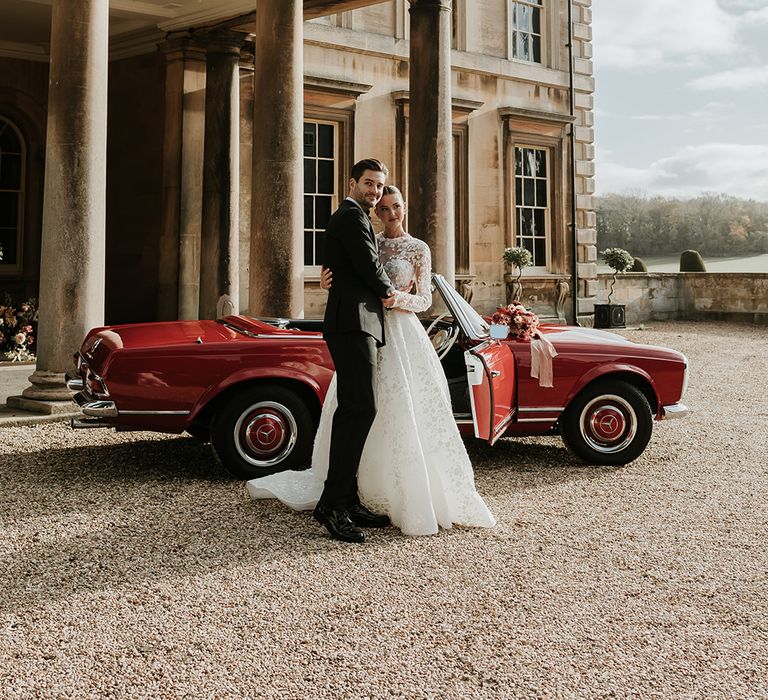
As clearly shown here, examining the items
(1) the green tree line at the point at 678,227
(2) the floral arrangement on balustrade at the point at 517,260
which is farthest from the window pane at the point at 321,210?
(1) the green tree line at the point at 678,227

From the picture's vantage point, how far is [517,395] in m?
5.88

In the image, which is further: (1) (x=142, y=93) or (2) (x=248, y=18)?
(1) (x=142, y=93)

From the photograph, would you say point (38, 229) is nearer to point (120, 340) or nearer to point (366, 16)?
point (366, 16)

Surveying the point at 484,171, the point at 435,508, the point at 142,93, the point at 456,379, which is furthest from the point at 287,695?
the point at 484,171

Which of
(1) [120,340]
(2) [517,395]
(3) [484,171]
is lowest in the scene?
(2) [517,395]

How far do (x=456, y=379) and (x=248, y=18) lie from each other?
852 cm

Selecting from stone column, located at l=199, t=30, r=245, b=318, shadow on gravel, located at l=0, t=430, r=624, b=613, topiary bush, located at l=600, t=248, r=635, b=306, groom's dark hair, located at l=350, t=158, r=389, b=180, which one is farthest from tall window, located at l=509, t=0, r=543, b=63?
groom's dark hair, located at l=350, t=158, r=389, b=180

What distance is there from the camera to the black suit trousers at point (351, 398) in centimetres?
427

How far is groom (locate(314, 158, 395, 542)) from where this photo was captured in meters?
4.25

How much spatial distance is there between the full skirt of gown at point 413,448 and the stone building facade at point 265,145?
3.84 metres

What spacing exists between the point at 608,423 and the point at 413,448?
7.32 feet

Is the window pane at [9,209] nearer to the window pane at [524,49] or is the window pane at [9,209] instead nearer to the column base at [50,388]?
the column base at [50,388]

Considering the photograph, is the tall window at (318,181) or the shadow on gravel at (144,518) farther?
the tall window at (318,181)

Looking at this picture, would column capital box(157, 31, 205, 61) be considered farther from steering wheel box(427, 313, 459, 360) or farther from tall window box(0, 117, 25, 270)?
steering wheel box(427, 313, 459, 360)
